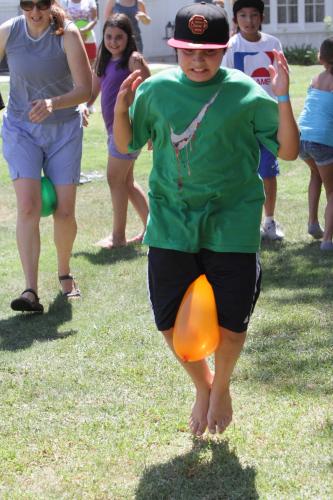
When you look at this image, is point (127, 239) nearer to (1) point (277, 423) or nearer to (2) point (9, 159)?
(2) point (9, 159)

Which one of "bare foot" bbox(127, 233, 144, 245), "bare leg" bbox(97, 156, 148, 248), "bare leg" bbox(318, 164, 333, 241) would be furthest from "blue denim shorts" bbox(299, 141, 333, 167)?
"bare foot" bbox(127, 233, 144, 245)

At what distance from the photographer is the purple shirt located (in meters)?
7.93

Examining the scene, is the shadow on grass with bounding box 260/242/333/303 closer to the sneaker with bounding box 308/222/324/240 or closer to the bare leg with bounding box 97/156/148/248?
the sneaker with bounding box 308/222/324/240

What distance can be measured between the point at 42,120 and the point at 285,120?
2.54 metres

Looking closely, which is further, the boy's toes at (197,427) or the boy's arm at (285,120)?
the boy's toes at (197,427)

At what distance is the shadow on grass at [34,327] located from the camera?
5.76 metres

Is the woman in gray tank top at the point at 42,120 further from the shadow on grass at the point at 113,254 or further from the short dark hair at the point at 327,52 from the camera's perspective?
the short dark hair at the point at 327,52

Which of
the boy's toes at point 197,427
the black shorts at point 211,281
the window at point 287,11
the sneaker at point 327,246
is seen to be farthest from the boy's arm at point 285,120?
the window at point 287,11

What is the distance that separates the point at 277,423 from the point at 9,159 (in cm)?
296

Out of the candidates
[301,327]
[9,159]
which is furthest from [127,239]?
[301,327]

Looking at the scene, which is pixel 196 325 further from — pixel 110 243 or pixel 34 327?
pixel 110 243

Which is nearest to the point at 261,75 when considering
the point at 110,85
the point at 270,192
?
the point at 270,192

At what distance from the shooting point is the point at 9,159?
20.5 ft

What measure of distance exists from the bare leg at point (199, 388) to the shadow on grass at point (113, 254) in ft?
12.1
